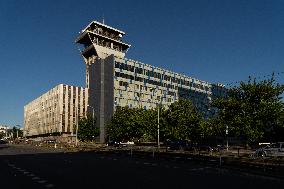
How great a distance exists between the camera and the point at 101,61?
441ft

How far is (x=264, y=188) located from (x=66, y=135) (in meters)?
152

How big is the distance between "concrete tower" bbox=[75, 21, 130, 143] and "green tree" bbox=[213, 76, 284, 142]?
67.5m

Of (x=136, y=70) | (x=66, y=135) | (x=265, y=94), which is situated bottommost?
(x=66, y=135)

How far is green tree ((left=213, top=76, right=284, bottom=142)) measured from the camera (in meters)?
57.3

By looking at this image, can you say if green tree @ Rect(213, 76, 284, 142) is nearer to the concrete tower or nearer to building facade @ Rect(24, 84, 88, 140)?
the concrete tower

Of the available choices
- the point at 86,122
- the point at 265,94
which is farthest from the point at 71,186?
the point at 86,122

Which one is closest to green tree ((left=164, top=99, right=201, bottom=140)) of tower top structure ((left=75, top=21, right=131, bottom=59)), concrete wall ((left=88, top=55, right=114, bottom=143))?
concrete wall ((left=88, top=55, right=114, bottom=143))

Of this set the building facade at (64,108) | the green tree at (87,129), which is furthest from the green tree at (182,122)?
the building facade at (64,108)

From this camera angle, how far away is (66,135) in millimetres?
164500

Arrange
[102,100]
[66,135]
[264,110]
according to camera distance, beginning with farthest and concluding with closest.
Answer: [66,135] < [102,100] < [264,110]

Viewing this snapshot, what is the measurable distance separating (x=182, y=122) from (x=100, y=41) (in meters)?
82.6

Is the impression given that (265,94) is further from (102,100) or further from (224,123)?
(102,100)

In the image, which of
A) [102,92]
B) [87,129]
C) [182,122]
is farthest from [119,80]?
[182,122]

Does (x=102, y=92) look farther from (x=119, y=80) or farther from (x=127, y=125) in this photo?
(x=127, y=125)
